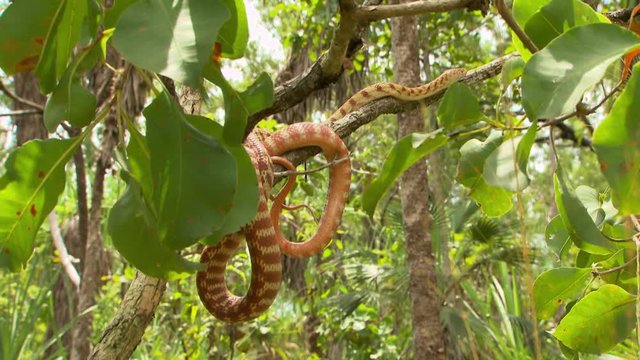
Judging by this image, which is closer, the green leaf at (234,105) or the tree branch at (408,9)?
the green leaf at (234,105)

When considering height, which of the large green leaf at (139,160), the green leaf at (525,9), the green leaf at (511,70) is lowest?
the large green leaf at (139,160)

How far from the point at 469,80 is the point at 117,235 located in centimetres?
191

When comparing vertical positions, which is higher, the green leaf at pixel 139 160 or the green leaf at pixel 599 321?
the green leaf at pixel 139 160

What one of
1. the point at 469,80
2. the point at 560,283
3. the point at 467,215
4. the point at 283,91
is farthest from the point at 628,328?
the point at 467,215

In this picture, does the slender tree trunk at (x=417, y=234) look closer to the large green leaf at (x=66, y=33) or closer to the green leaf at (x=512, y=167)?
the green leaf at (x=512, y=167)

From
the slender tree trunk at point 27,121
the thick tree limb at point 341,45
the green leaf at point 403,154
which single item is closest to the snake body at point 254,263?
the thick tree limb at point 341,45

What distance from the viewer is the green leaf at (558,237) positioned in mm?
1618

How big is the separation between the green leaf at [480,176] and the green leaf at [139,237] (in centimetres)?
59

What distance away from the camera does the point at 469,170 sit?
1.42 m

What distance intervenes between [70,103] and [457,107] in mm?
640

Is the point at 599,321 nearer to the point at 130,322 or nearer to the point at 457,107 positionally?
the point at 457,107

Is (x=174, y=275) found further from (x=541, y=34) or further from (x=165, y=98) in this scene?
(x=541, y=34)

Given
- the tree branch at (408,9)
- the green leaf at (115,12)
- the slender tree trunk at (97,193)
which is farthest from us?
the slender tree trunk at (97,193)

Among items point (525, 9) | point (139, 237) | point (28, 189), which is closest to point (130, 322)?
point (28, 189)
